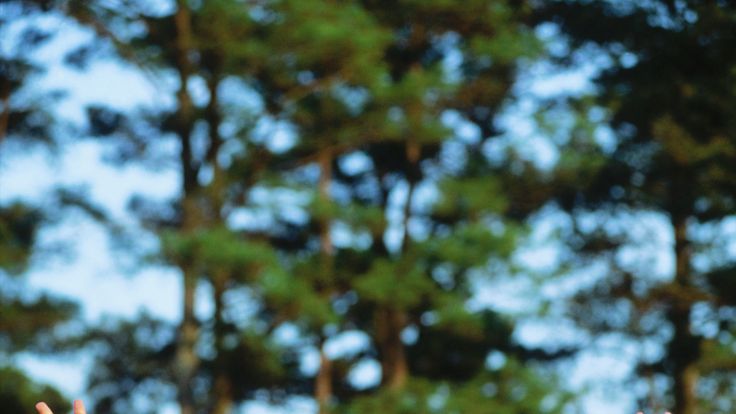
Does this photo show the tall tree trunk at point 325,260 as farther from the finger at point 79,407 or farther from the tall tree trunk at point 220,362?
the finger at point 79,407

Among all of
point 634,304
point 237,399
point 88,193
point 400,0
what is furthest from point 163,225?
point 634,304

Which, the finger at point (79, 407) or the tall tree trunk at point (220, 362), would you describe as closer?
the finger at point (79, 407)

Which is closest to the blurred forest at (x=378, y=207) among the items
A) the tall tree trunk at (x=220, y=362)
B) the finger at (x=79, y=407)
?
the tall tree trunk at (x=220, y=362)

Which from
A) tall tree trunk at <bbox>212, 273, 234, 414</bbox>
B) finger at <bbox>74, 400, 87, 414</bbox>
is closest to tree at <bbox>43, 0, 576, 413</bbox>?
tall tree trunk at <bbox>212, 273, 234, 414</bbox>

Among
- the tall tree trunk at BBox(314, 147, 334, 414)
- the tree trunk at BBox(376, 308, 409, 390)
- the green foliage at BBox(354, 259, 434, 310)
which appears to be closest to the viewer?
the green foliage at BBox(354, 259, 434, 310)

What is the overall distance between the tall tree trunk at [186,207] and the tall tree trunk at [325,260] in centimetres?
213

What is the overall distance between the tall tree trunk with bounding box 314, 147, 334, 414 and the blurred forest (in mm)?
37

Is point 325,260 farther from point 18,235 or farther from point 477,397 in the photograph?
point 18,235

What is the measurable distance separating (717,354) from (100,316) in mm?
9881

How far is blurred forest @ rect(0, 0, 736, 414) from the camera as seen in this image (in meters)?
19.5

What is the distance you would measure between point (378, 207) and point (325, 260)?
1.48 metres

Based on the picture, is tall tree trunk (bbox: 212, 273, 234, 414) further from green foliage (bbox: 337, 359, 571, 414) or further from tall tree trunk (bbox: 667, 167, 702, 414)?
A: tall tree trunk (bbox: 667, 167, 702, 414)

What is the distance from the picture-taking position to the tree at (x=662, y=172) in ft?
51.1

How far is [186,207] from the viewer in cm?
1977
